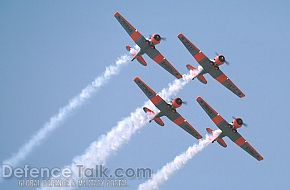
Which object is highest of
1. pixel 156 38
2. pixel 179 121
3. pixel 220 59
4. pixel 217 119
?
pixel 156 38

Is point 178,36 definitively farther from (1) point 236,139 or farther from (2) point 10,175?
(2) point 10,175

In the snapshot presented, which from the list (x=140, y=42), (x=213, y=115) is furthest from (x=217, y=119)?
(x=140, y=42)

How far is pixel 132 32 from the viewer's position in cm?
19100

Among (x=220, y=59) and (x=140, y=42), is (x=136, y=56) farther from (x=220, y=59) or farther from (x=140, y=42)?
(x=220, y=59)

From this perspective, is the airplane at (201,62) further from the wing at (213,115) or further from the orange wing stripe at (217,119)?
the orange wing stripe at (217,119)

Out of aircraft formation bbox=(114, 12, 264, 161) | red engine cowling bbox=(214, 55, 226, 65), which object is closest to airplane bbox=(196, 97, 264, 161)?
aircraft formation bbox=(114, 12, 264, 161)

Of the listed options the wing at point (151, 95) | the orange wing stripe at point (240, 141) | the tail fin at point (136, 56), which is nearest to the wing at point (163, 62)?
the tail fin at point (136, 56)

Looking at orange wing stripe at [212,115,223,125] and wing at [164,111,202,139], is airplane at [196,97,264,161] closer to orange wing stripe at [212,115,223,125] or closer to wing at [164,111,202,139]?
orange wing stripe at [212,115,223,125]

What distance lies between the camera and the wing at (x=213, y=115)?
189 meters

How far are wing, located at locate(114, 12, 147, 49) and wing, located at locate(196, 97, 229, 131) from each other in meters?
12.5

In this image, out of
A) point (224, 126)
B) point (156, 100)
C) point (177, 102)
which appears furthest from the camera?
point (224, 126)

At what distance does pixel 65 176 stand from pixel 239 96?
31.6 metres

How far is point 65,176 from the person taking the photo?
607 feet

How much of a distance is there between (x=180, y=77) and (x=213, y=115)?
9103mm
